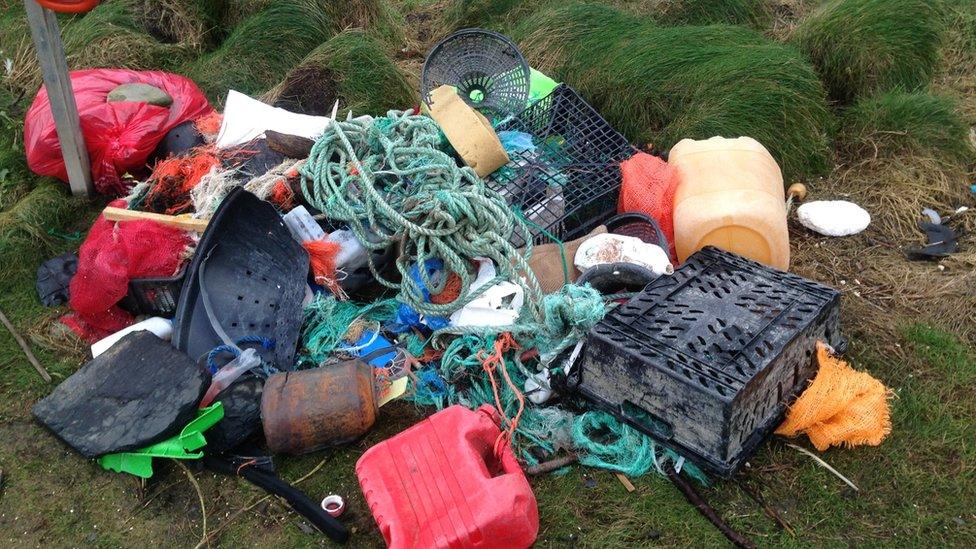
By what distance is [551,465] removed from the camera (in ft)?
10.3

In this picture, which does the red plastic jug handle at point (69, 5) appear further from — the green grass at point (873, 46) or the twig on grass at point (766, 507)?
the green grass at point (873, 46)

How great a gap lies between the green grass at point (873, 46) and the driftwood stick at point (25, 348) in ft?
16.7

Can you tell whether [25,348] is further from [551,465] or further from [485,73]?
[485,73]

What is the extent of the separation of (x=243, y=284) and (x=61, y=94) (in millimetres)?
1575

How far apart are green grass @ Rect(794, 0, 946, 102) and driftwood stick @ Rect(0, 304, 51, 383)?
510 cm

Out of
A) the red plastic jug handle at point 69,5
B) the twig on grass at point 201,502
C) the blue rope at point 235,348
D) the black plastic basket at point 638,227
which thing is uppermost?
the red plastic jug handle at point 69,5

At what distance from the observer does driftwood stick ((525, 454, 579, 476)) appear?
3.13m

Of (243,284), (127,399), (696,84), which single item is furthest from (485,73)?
(127,399)

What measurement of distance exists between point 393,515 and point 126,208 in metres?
2.44

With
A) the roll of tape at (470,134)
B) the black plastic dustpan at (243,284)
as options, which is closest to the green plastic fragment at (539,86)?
the roll of tape at (470,134)

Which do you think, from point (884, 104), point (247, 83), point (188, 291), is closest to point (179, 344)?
point (188, 291)

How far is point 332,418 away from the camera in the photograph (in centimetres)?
309

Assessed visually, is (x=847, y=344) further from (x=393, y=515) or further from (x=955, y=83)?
(x=955, y=83)

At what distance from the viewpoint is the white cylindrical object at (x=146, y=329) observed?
3.49 m
